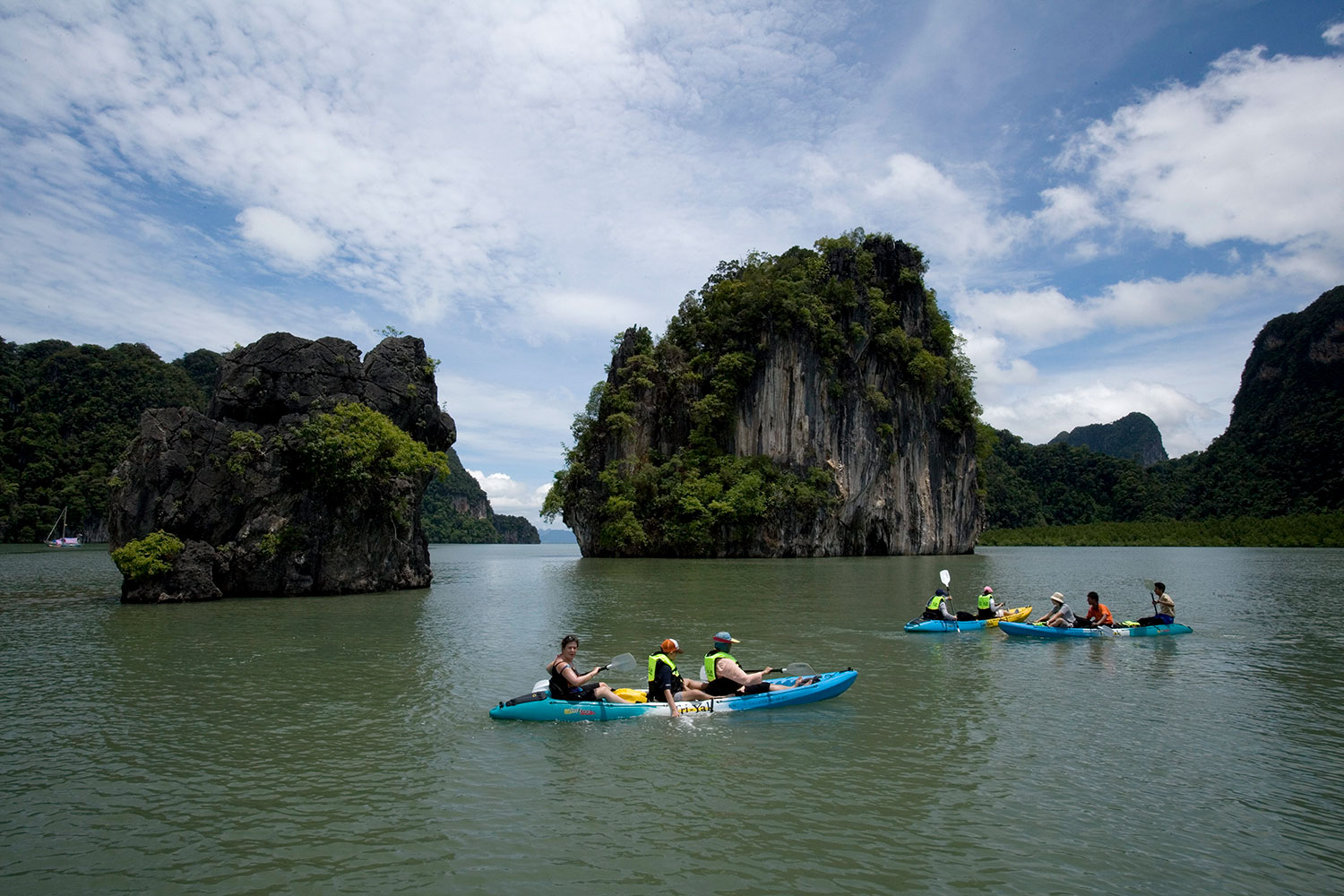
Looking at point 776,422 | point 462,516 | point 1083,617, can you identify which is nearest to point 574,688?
point 1083,617

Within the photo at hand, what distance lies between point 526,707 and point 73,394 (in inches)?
3453

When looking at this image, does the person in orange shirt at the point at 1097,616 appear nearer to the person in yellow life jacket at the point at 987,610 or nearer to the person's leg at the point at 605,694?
the person in yellow life jacket at the point at 987,610

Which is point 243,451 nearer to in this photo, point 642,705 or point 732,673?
point 642,705

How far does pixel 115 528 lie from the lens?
2356cm

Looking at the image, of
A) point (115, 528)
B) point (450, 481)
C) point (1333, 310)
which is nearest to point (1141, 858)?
point (115, 528)

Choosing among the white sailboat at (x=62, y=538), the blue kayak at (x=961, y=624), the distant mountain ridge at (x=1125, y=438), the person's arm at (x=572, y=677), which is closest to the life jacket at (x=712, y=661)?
the person's arm at (x=572, y=677)

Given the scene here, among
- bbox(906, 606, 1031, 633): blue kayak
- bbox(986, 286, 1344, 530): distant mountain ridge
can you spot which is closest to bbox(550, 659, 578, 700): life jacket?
bbox(906, 606, 1031, 633): blue kayak

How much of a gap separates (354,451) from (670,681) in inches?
720

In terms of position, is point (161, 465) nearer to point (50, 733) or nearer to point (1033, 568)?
point (50, 733)

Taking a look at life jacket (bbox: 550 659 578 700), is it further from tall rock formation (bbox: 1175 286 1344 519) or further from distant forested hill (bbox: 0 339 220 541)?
tall rock formation (bbox: 1175 286 1344 519)

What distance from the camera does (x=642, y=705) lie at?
35.7ft

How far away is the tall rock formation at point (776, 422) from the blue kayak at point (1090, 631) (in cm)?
3386

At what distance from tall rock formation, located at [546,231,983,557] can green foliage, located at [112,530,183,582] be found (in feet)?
106

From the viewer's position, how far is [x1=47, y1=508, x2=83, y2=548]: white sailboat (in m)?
65.8
